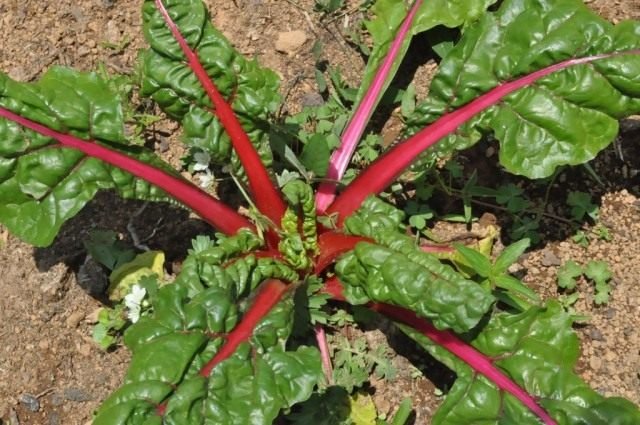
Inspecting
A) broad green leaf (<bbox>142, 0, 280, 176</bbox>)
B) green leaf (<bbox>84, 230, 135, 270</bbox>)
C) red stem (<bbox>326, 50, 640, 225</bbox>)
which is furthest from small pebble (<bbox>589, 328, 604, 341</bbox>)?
green leaf (<bbox>84, 230, 135, 270</bbox>)

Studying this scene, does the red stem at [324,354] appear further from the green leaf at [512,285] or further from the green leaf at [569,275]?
the green leaf at [569,275]

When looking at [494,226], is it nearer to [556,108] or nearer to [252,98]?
[556,108]

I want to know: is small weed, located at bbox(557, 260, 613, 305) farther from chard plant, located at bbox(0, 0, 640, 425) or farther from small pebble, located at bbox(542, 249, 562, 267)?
chard plant, located at bbox(0, 0, 640, 425)

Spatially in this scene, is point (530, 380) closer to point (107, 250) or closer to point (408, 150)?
point (408, 150)

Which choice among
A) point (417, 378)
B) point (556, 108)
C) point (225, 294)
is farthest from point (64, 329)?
point (556, 108)

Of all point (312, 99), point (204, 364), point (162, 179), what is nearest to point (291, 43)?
point (312, 99)

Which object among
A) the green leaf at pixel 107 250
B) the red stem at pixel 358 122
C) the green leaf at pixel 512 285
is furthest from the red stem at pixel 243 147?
the green leaf at pixel 512 285

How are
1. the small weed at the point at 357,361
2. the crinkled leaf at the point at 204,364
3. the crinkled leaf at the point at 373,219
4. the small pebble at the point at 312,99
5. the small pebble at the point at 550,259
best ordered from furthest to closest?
the small pebble at the point at 312,99
the small pebble at the point at 550,259
the small weed at the point at 357,361
the crinkled leaf at the point at 373,219
the crinkled leaf at the point at 204,364
